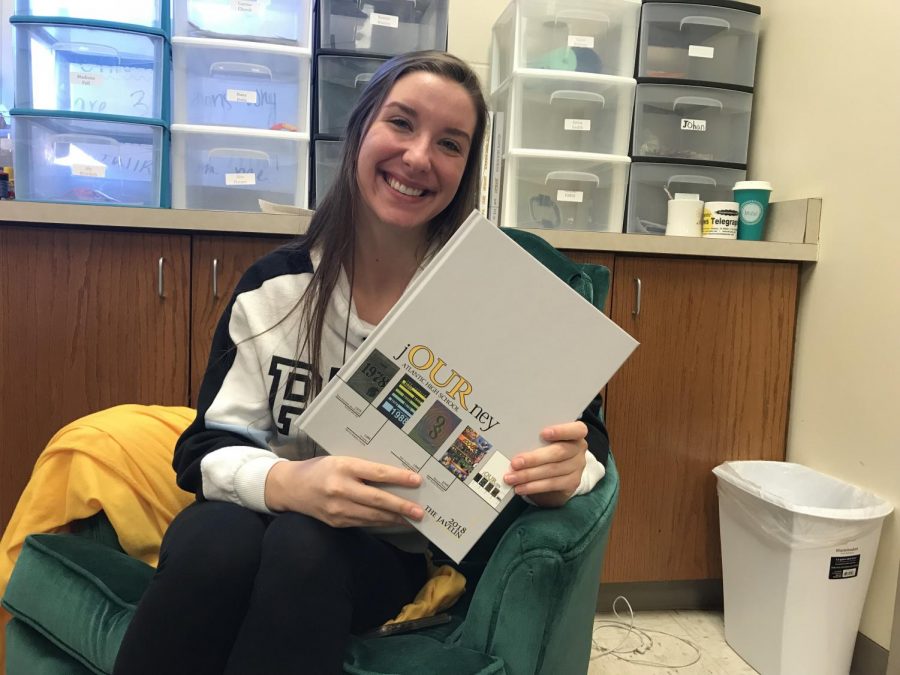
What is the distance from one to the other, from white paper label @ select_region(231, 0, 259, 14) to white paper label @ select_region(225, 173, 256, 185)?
37 cm

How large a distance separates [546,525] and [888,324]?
1.03 metres

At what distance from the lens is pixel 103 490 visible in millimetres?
976

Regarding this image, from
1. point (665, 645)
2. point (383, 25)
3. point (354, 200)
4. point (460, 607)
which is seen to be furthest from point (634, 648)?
point (383, 25)

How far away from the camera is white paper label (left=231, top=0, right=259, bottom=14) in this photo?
1.50 m

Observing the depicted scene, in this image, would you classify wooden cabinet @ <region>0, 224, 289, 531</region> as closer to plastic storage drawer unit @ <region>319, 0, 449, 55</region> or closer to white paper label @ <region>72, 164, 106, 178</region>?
white paper label @ <region>72, 164, 106, 178</region>

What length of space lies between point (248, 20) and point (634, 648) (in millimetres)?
1686

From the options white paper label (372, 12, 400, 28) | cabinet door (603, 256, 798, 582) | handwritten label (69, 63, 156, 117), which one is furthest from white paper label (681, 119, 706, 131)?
handwritten label (69, 63, 156, 117)

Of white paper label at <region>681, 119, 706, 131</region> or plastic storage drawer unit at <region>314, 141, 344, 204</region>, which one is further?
white paper label at <region>681, 119, 706, 131</region>

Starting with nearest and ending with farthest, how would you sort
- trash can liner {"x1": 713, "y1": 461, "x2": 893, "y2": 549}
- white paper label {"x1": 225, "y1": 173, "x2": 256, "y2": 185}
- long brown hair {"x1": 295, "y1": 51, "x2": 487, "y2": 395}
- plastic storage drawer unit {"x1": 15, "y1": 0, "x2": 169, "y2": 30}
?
long brown hair {"x1": 295, "y1": 51, "x2": 487, "y2": 395} < trash can liner {"x1": 713, "y1": 461, "x2": 893, "y2": 549} < plastic storage drawer unit {"x1": 15, "y1": 0, "x2": 169, "y2": 30} < white paper label {"x1": 225, "y1": 173, "x2": 256, "y2": 185}

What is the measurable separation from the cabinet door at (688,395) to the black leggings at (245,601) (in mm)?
1013

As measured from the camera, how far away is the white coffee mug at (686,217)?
1.64m

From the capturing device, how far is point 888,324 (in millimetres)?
1369

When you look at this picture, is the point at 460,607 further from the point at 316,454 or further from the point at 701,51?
the point at 701,51

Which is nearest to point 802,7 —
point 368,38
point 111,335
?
point 368,38
